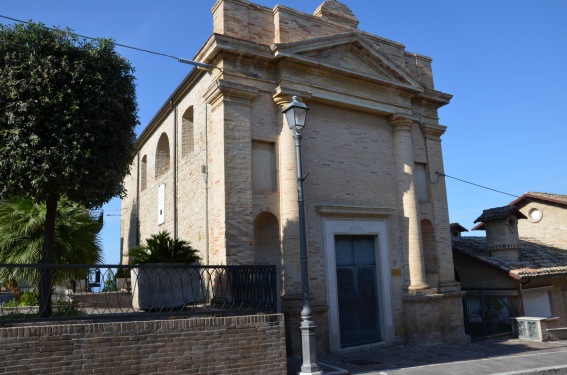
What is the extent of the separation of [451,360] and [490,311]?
540 cm

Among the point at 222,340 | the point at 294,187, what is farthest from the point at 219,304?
the point at 294,187

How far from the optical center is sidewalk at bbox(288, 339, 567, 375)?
934 cm

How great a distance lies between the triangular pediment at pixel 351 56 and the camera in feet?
38.1

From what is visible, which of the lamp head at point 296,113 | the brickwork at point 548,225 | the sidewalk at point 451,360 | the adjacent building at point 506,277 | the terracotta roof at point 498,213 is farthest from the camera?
the brickwork at point 548,225

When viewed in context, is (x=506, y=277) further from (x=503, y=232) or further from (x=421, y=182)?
(x=421, y=182)

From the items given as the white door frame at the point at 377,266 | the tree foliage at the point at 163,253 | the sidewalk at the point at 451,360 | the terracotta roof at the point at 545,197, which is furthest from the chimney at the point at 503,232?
the tree foliage at the point at 163,253

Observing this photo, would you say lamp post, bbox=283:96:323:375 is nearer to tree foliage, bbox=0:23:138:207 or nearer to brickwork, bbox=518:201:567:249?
tree foliage, bbox=0:23:138:207

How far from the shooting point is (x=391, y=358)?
10.8m

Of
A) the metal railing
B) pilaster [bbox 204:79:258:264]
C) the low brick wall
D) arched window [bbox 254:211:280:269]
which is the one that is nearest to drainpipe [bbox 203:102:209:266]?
pilaster [bbox 204:79:258:264]

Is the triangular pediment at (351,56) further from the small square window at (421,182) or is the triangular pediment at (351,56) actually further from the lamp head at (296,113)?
the lamp head at (296,113)

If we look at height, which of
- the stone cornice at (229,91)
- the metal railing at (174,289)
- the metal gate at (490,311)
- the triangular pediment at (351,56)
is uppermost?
the triangular pediment at (351,56)

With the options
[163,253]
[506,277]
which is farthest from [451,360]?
[163,253]

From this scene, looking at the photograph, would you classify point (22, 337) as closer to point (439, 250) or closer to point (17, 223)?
point (17, 223)

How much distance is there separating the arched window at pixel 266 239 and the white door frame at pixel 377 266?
1.27 metres
